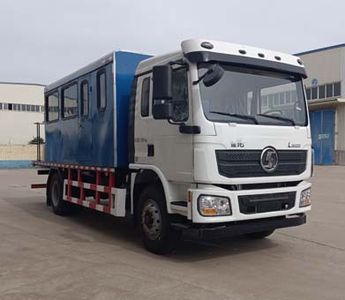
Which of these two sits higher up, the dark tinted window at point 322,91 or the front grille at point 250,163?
the dark tinted window at point 322,91

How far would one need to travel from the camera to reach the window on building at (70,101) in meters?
11.0

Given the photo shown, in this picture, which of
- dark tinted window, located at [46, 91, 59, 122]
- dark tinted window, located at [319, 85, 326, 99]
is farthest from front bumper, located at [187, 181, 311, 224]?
dark tinted window, located at [319, 85, 326, 99]

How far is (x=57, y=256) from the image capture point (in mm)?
7480

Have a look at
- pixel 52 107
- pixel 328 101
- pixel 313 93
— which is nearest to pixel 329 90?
pixel 313 93

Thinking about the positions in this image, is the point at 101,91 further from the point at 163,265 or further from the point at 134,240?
the point at 163,265

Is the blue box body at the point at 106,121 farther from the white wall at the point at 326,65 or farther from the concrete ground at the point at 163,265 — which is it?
the white wall at the point at 326,65

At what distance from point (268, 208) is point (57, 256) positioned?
3192mm

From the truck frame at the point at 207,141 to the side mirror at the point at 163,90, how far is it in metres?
0.01

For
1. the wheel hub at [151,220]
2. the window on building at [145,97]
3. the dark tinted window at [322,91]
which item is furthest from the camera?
the dark tinted window at [322,91]

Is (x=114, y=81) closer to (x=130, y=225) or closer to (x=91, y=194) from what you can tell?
(x=91, y=194)

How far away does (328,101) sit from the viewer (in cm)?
3934

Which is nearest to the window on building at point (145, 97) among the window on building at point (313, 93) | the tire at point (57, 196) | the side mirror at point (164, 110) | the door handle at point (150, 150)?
the door handle at point (150, 150)

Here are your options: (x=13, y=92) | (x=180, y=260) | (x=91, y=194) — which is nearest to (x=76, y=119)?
(x=91, y=194)

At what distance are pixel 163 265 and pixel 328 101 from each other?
115 feet
